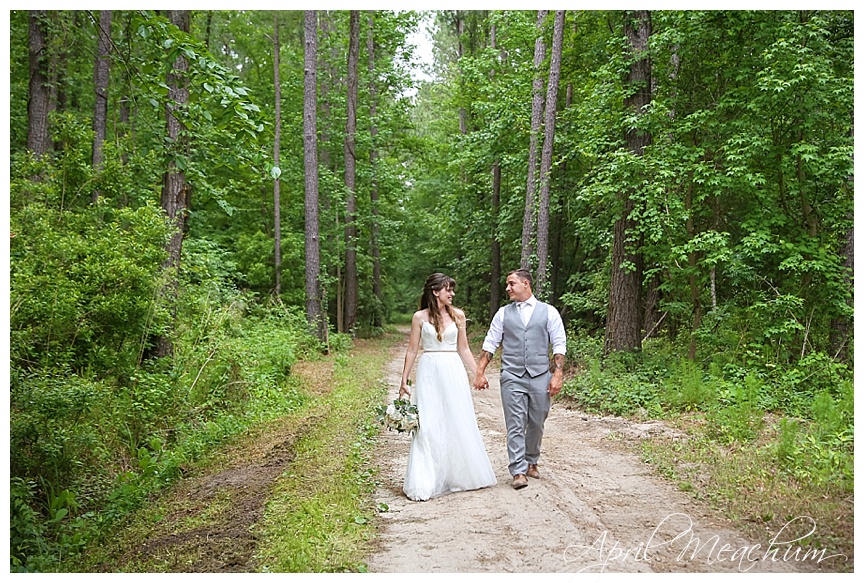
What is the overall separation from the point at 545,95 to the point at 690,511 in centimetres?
1336

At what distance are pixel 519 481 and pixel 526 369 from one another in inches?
39.5

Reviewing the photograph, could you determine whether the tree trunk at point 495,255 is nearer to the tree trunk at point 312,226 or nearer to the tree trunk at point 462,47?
the tree trunk at point 462,47

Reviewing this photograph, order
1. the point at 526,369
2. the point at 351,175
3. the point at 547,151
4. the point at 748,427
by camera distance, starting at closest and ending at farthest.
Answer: the point at 526,369 → the point at 748,427 → the point at 547,151 → the point at 351,175

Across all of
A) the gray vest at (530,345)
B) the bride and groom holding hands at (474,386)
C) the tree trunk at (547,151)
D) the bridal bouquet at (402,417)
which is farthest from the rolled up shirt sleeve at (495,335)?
the tree trunk at (547,151)

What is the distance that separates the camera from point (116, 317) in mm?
8117

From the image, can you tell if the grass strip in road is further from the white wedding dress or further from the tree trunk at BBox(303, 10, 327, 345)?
the tree trunk at BBox(303, 10, 327, 345)

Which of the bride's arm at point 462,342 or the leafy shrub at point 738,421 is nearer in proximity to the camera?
the bride's arm at point 462,342

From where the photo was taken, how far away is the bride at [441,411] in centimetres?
651

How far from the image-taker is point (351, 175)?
24.9m

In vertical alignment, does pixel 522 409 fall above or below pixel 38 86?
below

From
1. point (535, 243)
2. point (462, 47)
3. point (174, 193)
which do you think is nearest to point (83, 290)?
point (174, 193)

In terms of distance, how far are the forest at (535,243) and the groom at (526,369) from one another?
206cm

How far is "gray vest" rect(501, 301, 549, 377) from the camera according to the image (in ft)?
21.4

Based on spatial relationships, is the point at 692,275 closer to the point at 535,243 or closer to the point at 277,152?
the point at 535,243
